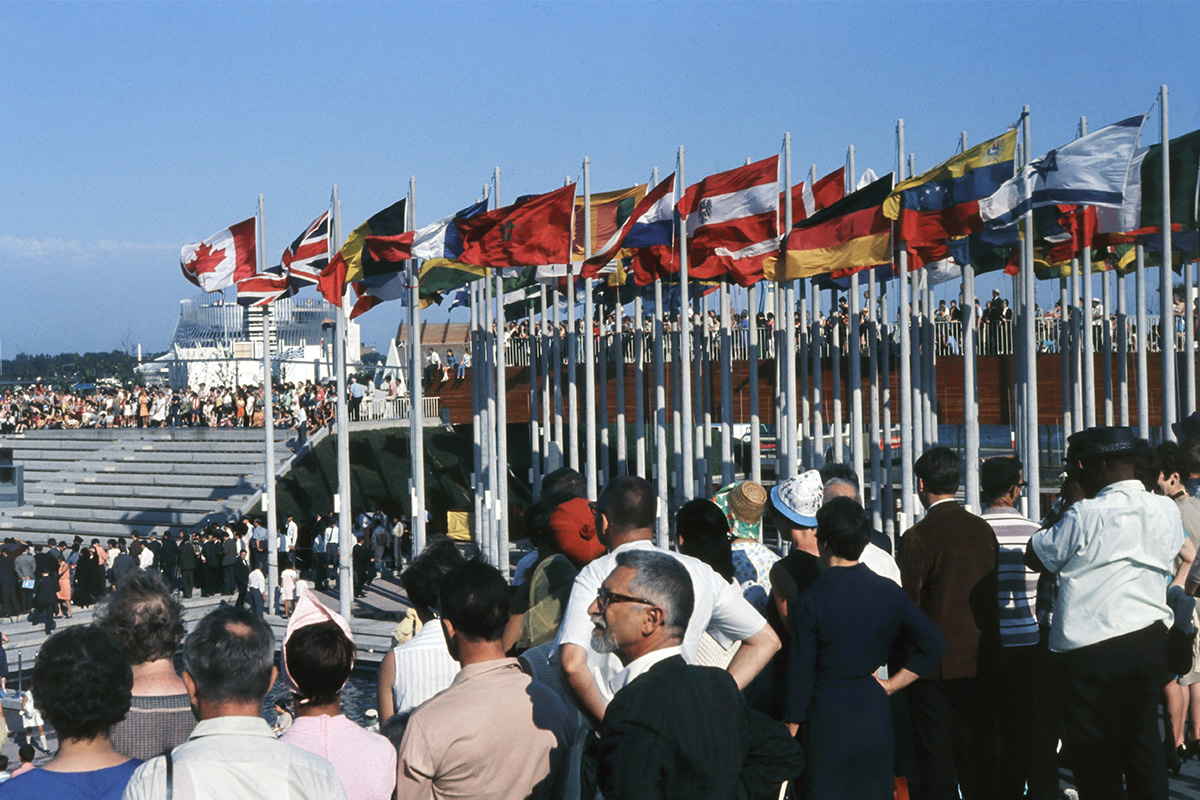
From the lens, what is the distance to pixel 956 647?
6402mm

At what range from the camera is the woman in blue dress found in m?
5.35

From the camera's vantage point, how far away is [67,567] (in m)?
25.5

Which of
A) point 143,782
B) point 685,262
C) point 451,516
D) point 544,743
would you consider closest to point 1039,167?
point 685,262

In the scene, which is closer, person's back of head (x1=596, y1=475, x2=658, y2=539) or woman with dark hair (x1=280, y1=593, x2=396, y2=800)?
woman with dark hair (x1=280, y1=593, x2=396, y2=800)

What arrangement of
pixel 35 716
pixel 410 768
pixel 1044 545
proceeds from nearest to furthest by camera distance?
pixel 410 768 < pixel 1044 545 < pixel 35 716

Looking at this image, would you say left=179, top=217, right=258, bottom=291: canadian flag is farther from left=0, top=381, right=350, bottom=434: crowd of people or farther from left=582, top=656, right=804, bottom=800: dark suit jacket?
left=582, top=656, right=804, bottom=800: dark suit jacket

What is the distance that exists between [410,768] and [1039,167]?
15.2 meters

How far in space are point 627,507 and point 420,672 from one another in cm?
113

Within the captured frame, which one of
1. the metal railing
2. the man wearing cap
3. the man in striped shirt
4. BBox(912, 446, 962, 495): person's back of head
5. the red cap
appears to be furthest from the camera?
the metal railing

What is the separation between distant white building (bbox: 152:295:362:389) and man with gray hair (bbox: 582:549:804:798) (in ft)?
154

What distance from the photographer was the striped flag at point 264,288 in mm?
25484

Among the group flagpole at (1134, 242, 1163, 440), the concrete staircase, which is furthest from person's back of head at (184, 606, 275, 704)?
the concrete staircase

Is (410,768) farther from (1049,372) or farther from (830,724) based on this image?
(1049,372)

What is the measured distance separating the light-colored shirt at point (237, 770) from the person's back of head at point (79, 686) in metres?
0.39
